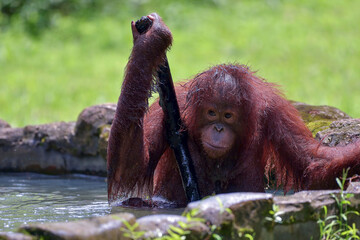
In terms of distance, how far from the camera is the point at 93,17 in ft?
54.5

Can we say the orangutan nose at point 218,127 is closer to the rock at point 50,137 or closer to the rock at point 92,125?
the rock at point 92,125

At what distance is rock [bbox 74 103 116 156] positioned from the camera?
6.52 metres

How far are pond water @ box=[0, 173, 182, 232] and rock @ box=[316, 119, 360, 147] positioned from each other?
4.47 ft

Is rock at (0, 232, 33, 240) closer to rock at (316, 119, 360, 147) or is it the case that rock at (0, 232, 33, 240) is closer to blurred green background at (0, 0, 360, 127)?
rock at (316, 119, 360, 147)

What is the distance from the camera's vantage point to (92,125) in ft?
21.5

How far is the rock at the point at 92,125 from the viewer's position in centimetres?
652

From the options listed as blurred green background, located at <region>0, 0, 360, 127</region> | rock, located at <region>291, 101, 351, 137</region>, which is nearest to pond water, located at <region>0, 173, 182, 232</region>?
rock, located at <region>291, 101, 351, 137</region>

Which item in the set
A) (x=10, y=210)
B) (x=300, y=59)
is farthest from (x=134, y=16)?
(x=10, y=210)

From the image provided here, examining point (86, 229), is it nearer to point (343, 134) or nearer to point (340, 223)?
point (340, 223)

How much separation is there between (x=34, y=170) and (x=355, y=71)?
28.7 ft

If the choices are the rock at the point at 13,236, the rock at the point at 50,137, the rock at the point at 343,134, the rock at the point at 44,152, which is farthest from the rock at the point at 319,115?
the rock at the point at 13,236

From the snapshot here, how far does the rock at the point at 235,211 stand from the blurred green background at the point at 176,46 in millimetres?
7459

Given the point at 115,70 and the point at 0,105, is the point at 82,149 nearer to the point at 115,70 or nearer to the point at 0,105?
the point at 0,105

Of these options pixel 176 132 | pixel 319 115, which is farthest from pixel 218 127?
pixel 319 115
